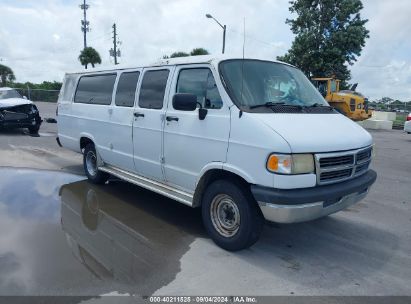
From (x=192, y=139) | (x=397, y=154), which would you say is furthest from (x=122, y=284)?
(x=397, y=154)

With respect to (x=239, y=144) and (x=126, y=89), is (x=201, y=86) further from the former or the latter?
(x=126, y=89)

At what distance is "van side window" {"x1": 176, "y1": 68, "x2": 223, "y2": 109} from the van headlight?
1.00 metres

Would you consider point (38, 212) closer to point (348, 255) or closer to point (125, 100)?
point (125, 100)

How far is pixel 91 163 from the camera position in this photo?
7.29 metres

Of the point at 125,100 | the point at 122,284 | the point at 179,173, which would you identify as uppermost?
the point at 125,100

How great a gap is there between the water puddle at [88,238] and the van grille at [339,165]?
5.85 ft

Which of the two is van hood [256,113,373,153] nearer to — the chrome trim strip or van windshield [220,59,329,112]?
van windshield [220,59,329,112]

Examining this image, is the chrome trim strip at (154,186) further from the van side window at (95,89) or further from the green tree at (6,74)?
the green tree at (6,74)

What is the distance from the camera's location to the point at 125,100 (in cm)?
606

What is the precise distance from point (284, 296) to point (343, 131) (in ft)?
6.67

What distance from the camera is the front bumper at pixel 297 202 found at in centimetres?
382

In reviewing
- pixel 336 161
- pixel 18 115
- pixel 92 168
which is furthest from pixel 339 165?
pixel 18 115

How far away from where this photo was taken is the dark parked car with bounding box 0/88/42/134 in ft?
45.0

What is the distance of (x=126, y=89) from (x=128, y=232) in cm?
237
